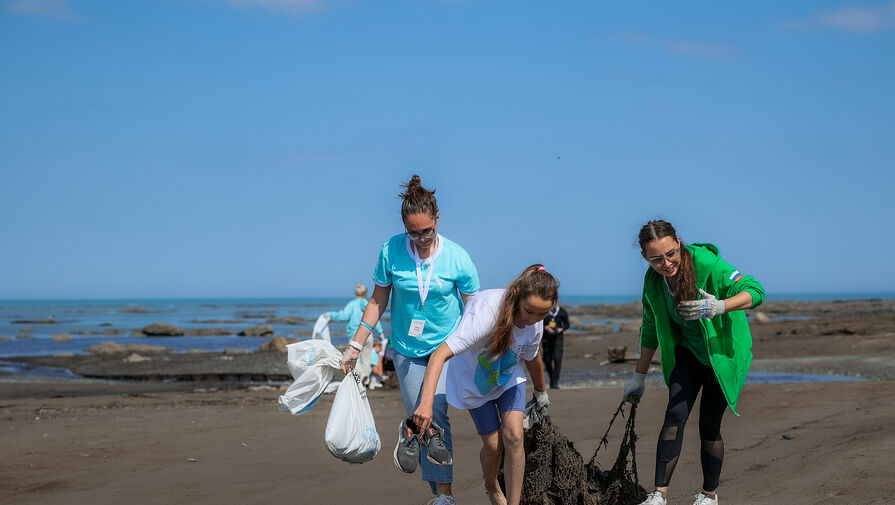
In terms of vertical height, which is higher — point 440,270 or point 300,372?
point 440,270

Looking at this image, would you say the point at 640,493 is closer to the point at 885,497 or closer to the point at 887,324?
the point at 885,497

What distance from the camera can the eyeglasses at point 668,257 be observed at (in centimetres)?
460

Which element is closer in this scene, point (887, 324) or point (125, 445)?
point (125, 445)

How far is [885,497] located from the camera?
193 inches

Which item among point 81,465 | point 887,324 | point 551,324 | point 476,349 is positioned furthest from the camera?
point 887,324

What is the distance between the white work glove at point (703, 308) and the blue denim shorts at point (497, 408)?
97cm

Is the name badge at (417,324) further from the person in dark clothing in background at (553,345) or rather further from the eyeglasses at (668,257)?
the person in dark clothing in background at (553,345)

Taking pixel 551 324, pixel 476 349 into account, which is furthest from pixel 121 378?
pixel 476 349

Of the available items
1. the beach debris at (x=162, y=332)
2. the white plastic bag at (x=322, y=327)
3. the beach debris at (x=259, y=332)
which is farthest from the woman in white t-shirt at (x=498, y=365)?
the beach debris at (x=162, y=332)

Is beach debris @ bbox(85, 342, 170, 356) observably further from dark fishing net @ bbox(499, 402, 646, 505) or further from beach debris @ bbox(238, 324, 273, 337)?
dark fishing net @ bbox(499, 402, 646, 505)

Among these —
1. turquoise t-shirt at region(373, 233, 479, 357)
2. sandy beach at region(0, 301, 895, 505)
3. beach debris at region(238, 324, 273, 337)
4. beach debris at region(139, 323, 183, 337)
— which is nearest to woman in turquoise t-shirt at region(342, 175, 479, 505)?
turquoise t-shirt at region(373, 233, 479, 357)

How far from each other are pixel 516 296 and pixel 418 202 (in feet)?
3.00

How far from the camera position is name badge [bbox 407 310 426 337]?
16.5 feet

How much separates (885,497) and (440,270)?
9.57 ft
